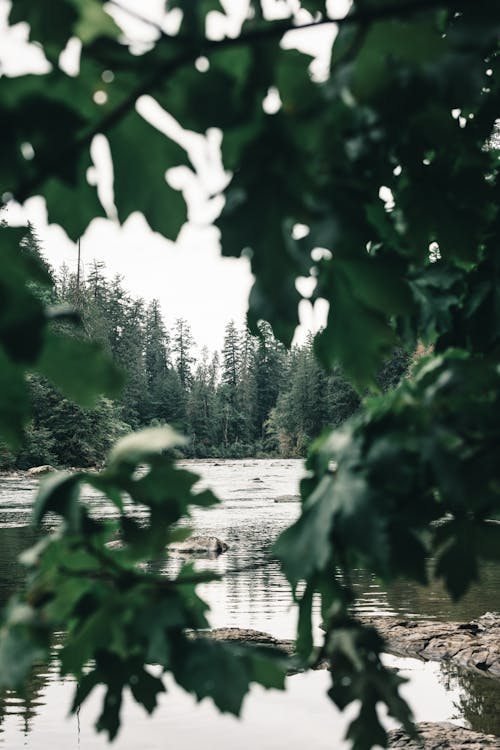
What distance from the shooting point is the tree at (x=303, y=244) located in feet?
3.08

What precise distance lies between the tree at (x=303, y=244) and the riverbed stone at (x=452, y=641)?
599cm

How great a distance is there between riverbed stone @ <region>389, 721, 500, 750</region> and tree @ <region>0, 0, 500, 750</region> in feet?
11.2

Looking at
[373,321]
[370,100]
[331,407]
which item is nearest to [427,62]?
[370,100]

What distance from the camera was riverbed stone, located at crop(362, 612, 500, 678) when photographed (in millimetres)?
6854

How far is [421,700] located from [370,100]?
5.98 meters

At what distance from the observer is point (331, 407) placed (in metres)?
86.3

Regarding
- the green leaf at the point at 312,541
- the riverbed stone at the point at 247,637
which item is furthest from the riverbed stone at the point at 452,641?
the green leaf at the point at 312,541

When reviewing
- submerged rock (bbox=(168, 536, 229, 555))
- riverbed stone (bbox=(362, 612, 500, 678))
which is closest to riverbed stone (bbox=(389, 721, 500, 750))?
riverbed stone (bbox=(362, 612, 500, 678))

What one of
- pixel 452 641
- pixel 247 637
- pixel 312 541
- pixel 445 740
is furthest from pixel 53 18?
pixel 452 641

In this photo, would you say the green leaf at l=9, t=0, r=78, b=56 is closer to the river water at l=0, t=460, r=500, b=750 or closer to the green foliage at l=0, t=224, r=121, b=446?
the green foliage at l=0, t=224, r=121, b=446

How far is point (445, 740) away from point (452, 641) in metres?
2.96

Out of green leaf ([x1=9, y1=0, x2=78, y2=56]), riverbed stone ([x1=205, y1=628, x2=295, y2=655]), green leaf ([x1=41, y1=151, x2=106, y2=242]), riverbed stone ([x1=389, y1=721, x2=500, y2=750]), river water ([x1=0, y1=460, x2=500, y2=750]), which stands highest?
green leaf ([x1=9, y1=0, x2=78, y2=56])

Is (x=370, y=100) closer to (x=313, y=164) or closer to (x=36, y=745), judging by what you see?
(x=313, y=164)

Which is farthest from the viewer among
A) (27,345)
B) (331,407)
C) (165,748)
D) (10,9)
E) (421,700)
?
(331,407)
